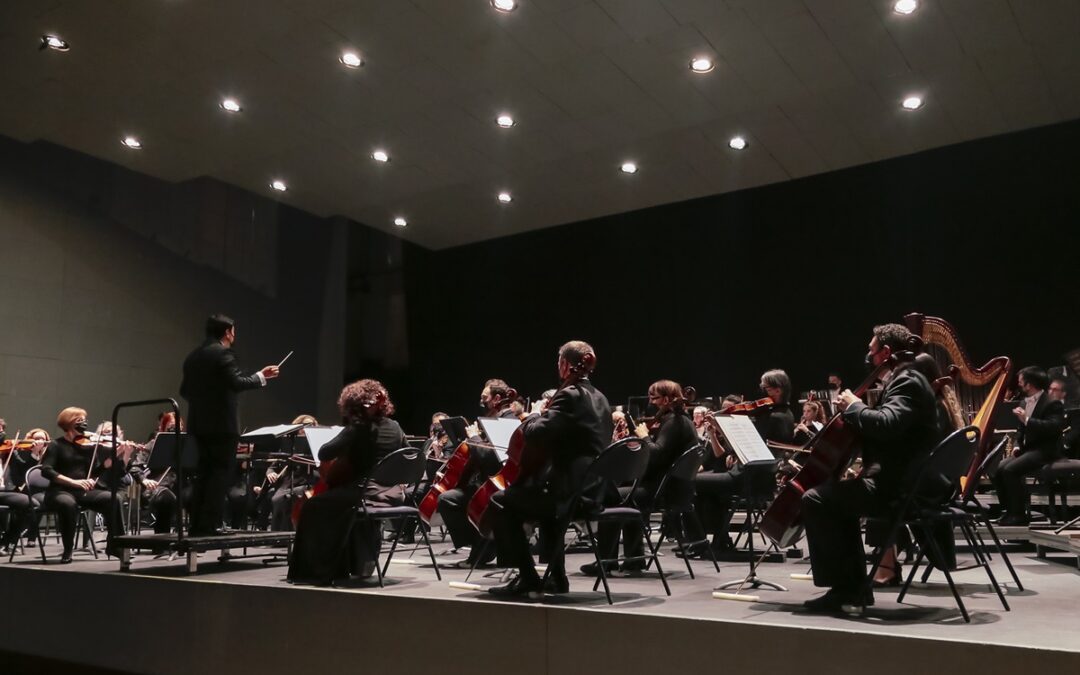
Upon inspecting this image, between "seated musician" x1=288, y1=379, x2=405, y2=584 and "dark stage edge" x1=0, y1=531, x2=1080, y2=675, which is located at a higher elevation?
"seated musician" x1=288, y1=379, x2=405, y2=584

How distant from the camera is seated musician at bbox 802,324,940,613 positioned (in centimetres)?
329

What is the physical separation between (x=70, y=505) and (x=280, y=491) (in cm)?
162

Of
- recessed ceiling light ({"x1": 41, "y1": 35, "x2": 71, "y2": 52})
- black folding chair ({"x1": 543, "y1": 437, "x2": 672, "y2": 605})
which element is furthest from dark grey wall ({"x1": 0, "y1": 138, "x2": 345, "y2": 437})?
black folding chair ({"x1": 543, "y1": 437, "x2": 672, "y2": 605})

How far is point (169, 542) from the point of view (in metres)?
4.59

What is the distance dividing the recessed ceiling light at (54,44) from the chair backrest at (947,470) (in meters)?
7.55

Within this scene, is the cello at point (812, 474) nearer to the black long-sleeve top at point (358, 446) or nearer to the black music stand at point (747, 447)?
the black music stand at point (747, 447)

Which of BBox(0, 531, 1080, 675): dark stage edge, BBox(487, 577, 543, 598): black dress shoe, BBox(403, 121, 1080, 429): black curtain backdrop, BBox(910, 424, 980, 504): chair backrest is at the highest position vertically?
BBox(403, 121, 1080, 429): black curtain backdrop

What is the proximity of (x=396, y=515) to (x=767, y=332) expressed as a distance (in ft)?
22.9

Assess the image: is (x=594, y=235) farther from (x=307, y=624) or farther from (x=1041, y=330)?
(x=307, y=624)

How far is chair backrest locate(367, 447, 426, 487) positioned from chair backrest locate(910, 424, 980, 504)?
2388mm

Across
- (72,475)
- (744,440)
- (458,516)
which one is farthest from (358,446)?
(72,475)

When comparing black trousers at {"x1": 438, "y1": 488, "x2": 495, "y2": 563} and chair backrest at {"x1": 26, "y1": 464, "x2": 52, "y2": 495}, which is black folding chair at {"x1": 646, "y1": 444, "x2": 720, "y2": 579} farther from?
chair backrest at {"x1": 26, "y1": 464, "x2": 52, "y2": 495}

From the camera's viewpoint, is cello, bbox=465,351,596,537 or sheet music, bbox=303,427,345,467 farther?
sheet music, bbox=303,427,345,467

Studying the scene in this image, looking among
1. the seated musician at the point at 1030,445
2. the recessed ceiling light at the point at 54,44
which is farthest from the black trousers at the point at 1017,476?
the recessed ceiling light at the point at 54,44
